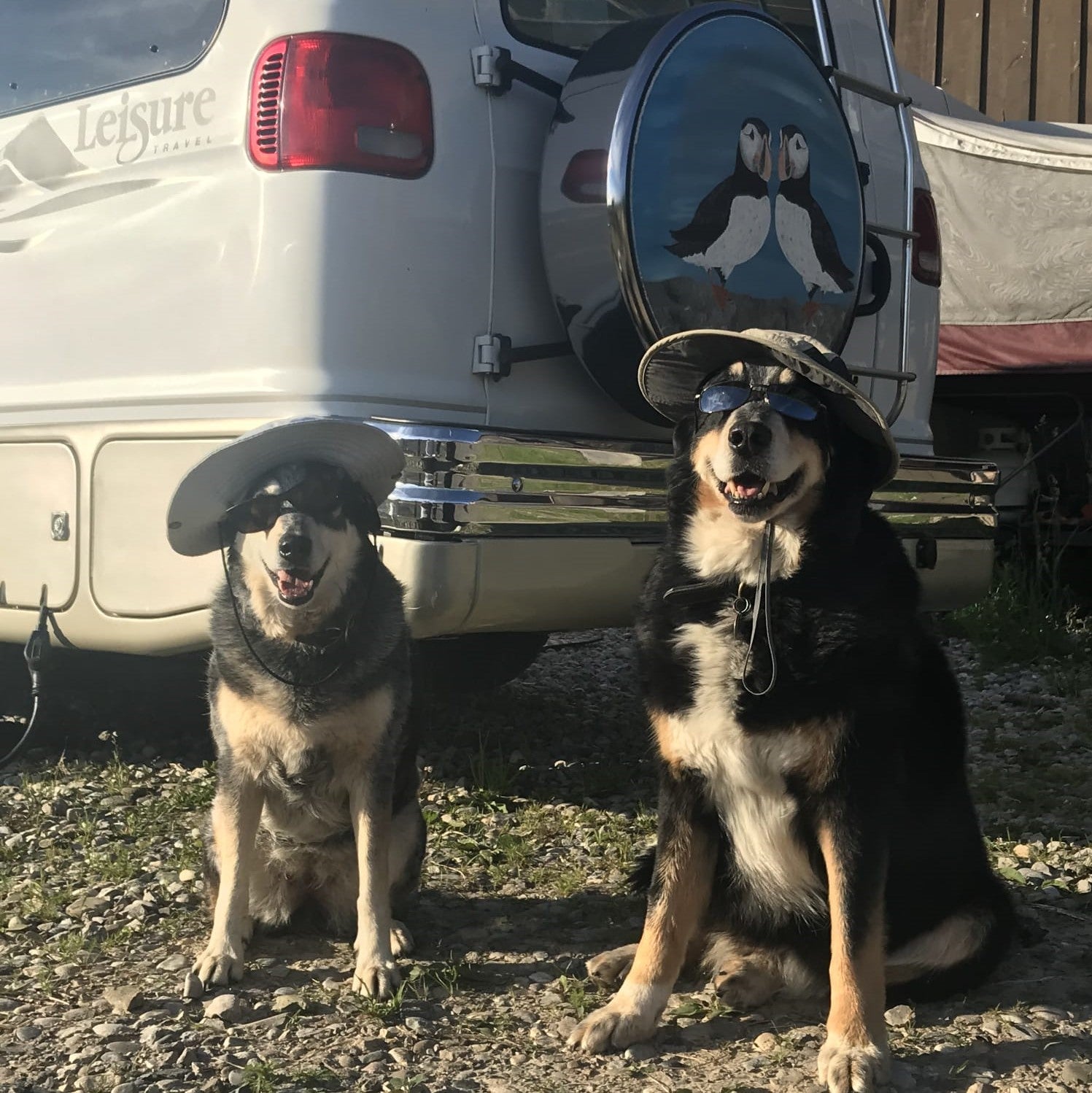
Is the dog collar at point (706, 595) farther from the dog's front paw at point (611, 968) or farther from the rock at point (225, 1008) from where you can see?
the rock at point (225, 1008)

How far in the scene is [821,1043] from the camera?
265 centimetres

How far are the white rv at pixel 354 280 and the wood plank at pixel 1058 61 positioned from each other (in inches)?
282

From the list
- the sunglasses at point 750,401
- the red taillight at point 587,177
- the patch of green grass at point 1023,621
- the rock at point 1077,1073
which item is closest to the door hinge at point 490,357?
the red taillight at point 587,177

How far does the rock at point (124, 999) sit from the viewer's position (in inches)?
109

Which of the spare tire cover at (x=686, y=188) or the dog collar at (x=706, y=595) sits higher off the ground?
the spare tire cover at (x=686, y=188)

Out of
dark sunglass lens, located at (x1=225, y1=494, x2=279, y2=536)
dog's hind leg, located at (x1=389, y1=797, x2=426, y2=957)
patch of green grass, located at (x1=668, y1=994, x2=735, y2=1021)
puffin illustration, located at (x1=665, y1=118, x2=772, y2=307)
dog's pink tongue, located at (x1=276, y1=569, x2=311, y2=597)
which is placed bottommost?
patch of green grass, located at (x1=668, y1=994, x2=735, y2=1021)

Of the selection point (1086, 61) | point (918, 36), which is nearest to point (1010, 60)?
point (1086, 61)

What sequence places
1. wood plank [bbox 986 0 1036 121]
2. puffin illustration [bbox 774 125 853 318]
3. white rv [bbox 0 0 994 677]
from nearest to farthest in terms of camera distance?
white rv [bbox 0 0 994 677] < puffin illustration [bbox 774 125 853 318] < wood plank [bbox 986 0 1036 121]

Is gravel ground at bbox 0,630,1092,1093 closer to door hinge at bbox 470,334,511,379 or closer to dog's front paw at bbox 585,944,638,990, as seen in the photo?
dog's front paw at bbox 585,944,638,990

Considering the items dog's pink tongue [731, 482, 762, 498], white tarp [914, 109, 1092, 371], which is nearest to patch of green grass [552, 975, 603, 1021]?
dog's pink tongue [731, 482, 762, 498]

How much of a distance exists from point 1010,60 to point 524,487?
8.74 m

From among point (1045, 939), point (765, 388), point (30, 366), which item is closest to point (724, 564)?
point (765, 388)

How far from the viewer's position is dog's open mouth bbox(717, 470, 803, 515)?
261cm

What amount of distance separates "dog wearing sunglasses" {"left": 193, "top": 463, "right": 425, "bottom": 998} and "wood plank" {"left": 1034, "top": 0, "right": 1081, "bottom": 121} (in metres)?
9.01
